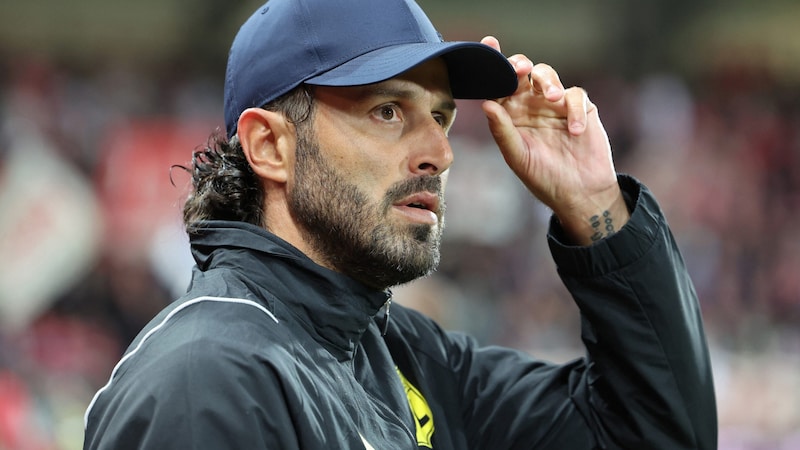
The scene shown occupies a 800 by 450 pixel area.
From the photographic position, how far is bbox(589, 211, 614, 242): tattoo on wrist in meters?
1.80

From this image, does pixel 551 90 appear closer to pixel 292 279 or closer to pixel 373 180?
pixel 373 180

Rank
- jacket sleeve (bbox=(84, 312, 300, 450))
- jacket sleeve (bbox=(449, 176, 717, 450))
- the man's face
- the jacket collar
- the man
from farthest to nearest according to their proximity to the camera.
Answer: jacket sleeve (bbox=(449, 176, 717, 450)) → the man's face → the jacket collar → the man → jacket sleeve (bbox=(84, 312, 300, 450))

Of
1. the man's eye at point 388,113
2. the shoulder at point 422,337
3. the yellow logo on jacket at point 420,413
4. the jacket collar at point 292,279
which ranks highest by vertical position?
the man's eye at point 388,113

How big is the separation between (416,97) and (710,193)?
5.24 metres

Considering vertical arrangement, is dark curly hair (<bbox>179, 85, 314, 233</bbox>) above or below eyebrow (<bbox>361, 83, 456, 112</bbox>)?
below

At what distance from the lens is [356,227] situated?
5.41ft

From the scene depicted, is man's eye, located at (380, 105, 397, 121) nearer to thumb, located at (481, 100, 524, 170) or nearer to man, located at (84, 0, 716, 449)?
man, located at (84, 0, 716, 449)

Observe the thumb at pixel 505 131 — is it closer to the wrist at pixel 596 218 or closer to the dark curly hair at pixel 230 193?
the wrist at pixel 596 218

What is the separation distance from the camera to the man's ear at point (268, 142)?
1688 millimetres

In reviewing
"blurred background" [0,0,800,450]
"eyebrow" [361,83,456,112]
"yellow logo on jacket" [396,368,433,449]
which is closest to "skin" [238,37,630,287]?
"eyebrow" [361,83,456,112]

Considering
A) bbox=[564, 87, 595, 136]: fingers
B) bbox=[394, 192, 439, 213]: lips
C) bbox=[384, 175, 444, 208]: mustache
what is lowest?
bbox=[394, 192, 439, 213]: lips

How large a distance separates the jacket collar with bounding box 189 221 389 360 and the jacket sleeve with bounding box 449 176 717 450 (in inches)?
16.7

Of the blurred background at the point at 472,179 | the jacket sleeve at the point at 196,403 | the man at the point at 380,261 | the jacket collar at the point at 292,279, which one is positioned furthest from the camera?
the blurred background at the point at 472,179

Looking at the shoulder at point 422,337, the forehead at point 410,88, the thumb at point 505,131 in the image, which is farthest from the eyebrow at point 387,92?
the shoulder at point 422,337
